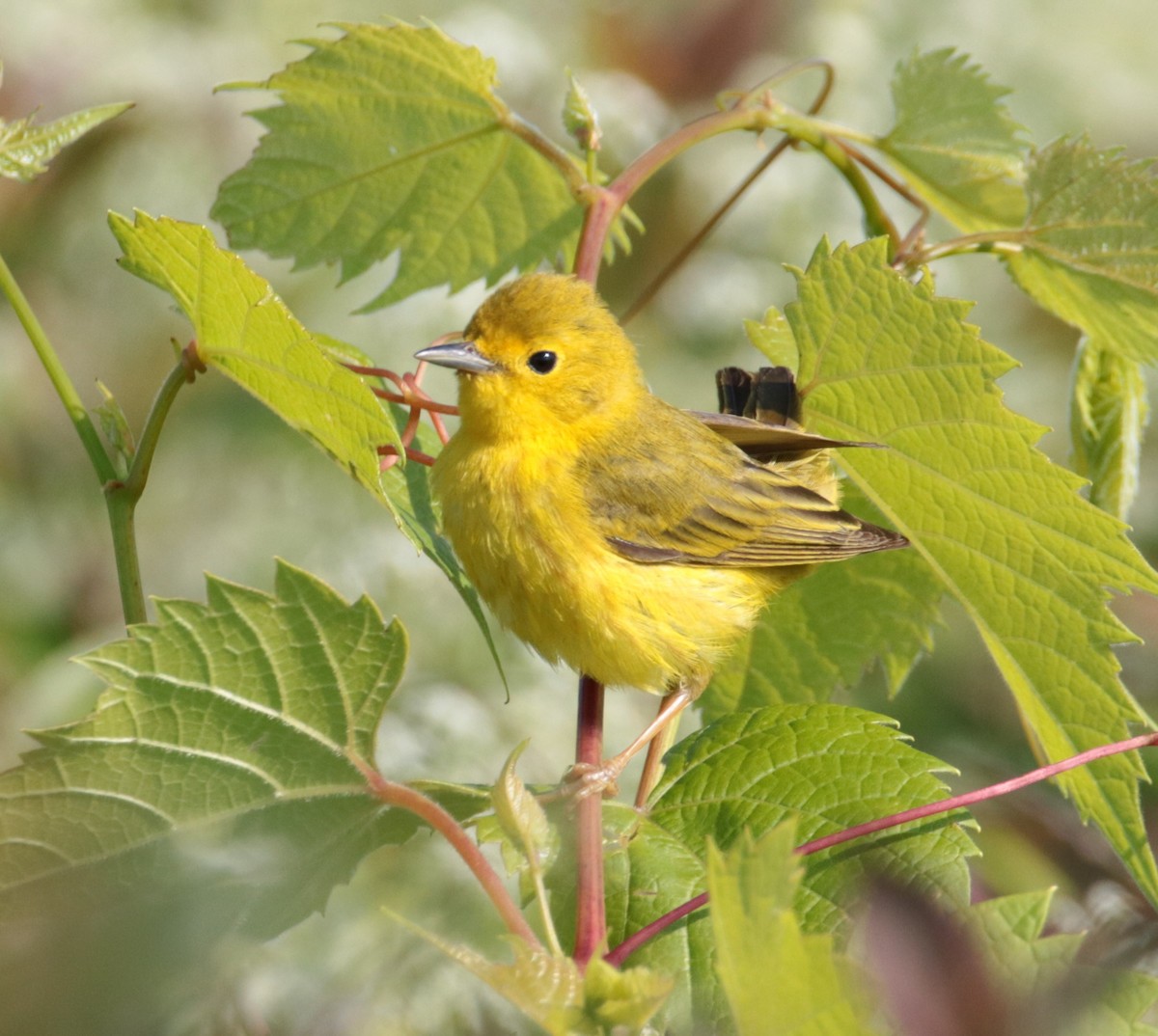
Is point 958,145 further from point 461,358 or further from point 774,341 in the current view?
point 461,358

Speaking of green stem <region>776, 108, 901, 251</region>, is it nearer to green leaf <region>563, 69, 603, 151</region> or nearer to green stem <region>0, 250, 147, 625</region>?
green leaf <region>563, 69, 603, 151</region>

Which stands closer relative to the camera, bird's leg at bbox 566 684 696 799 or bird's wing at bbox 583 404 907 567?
bird's leg at bbox 566 684 696 799

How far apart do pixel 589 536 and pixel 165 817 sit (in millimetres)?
1071

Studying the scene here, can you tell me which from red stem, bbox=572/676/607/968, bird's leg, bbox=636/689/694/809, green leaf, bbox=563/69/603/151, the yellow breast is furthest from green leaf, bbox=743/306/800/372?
red stem, bbox=572/676/607/968

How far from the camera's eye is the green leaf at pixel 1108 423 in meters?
1.94

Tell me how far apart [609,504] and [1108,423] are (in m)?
0.80

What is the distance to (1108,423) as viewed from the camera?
198 cm

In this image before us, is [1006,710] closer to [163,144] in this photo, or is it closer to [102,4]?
[163,144]

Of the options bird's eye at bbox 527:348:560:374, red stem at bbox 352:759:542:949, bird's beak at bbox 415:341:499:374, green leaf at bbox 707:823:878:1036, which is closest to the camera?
green leaf at bbox 707:823:878:1036

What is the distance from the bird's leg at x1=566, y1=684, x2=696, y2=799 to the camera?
1.52 m

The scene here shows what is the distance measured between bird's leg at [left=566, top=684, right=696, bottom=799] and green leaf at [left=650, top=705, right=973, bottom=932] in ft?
0.28

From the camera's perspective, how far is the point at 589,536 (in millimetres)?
2287

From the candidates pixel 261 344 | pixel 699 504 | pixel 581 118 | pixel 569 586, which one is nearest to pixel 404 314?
pixel 699 504

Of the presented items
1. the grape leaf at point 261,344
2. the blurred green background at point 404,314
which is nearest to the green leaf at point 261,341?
the grape leaf at point 261,344
